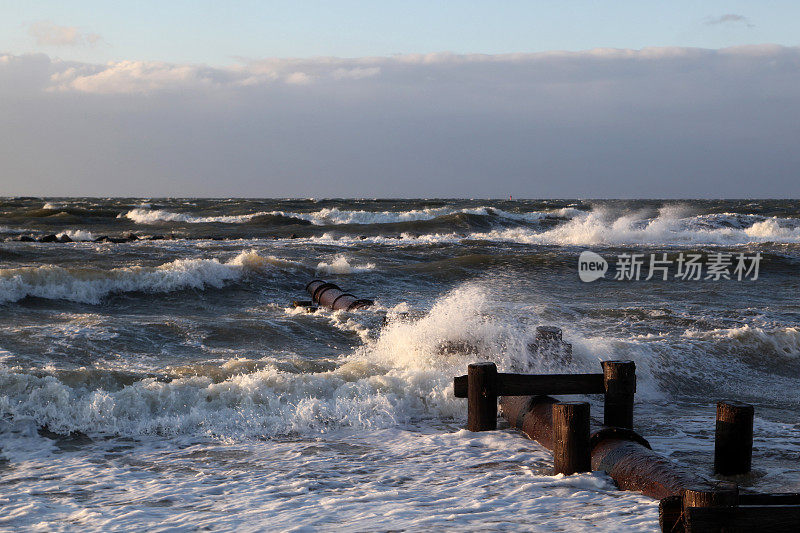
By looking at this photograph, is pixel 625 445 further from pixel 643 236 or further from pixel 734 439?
pixel 643 236

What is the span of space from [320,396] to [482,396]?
1.95 m

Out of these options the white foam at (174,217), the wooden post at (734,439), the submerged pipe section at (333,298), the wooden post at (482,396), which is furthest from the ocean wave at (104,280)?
the white foam at (174,217)

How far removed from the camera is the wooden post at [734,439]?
5574 millimetres

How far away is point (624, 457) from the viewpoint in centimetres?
539

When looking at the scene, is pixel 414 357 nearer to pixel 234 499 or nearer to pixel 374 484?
pixel 374 484

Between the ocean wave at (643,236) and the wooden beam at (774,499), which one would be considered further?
the ocean wave at (643,236)

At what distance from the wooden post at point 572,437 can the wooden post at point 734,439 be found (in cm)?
104

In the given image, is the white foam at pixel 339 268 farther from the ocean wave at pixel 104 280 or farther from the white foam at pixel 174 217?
the white foam at pixel 174 217

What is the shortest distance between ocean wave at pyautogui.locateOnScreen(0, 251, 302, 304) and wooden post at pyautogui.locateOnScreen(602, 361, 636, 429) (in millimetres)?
12001

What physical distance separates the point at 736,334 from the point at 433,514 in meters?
8.04

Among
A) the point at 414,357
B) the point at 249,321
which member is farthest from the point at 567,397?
the point at 249,321

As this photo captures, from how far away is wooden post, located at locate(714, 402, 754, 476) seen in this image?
18.3 ft

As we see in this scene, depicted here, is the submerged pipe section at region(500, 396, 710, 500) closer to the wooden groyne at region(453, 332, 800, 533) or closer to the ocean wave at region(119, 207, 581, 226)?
the wooden groyne at region(453, 332, 800, 533)

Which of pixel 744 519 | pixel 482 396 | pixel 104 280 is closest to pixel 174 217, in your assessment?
pixel 104 280
